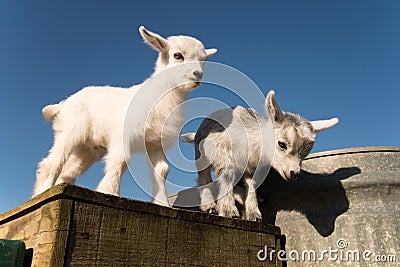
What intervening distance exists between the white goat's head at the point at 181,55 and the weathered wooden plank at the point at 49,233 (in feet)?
4.16

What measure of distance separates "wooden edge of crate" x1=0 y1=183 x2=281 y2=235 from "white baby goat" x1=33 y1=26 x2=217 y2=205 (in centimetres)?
63

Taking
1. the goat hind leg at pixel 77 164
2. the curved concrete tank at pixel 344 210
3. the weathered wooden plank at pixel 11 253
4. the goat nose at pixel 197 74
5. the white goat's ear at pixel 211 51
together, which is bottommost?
the weathered wooden plank at pixel 11 253

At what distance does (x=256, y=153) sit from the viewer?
2412 mm

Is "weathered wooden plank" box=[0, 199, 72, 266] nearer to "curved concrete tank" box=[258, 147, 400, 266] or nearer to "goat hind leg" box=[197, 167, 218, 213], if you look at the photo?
"goat hind leg" box=[197, 167, 218, 213]

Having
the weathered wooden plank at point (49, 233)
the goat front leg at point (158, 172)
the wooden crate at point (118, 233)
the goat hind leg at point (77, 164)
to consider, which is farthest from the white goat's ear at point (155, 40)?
the weathered wooden plank at point (49, 233)

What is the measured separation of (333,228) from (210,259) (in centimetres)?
101

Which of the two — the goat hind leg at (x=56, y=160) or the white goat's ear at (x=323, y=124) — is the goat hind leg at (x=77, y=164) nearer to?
the goat hind leg at (x=56, y=160)

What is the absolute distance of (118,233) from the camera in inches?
45.7

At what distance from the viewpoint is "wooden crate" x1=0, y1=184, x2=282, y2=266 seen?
107 centimetres

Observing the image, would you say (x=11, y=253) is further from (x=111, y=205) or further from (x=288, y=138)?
(x=288, y=138)

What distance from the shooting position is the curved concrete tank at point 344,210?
1.98m

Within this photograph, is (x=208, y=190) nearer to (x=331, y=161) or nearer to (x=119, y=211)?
(x=331, y=161)

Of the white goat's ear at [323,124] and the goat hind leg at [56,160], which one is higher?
the white goat's ear at [323,124]

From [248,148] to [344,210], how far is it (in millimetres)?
676
